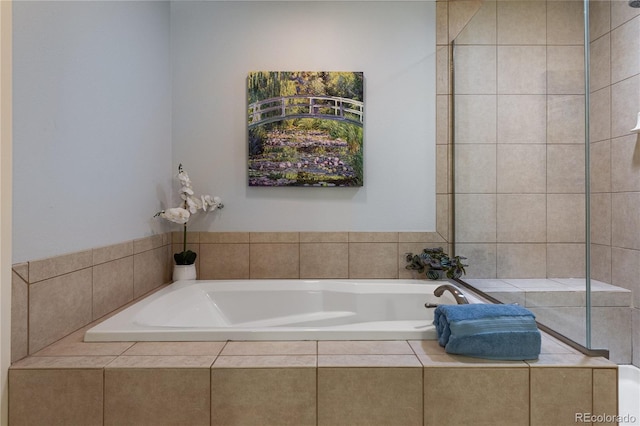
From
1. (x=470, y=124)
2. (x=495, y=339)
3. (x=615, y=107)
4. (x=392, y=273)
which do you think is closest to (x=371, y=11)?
(x=470, y=124)

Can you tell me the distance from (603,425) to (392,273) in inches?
53.1

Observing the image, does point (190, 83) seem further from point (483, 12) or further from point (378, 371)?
point (378, 371)

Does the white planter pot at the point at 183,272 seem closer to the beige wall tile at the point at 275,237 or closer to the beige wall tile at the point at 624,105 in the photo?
the beige wall tile at the point at 275,237

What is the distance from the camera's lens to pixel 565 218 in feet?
4.88

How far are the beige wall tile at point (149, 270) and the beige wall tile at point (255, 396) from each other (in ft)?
3.41

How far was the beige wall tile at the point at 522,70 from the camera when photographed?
1619mm

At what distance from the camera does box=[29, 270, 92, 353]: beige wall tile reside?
48.4 inches

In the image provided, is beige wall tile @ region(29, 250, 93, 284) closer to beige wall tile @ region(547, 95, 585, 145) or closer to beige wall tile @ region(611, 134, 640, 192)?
beige wall tile @ region(547, 95, 585, 145)

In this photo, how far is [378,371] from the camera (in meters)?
1.13

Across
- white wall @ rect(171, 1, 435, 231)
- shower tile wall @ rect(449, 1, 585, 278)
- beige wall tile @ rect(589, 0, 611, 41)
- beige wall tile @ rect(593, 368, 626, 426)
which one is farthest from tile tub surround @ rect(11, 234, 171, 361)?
beige wall tile @ rect(589, 0, 611, 41)

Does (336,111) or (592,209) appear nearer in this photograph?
(592,209)

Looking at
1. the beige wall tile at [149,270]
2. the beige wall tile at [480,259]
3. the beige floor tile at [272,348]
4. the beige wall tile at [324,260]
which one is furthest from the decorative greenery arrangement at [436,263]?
the beige wall tile at [149,270]

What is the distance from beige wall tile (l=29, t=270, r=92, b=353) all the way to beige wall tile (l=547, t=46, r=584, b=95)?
2054mm

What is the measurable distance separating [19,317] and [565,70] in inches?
84.5
